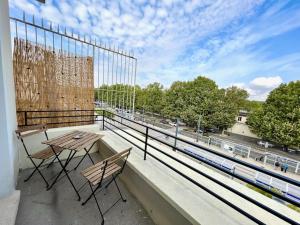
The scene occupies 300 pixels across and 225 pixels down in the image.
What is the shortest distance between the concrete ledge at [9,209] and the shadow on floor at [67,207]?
16 centimetres

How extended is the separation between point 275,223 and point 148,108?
23411 millimetres

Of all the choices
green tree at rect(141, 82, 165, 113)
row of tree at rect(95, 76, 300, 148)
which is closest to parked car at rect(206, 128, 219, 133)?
row of tree at rect(95, 76, 300, 148)

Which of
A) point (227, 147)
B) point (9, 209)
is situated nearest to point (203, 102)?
point (227, 147)


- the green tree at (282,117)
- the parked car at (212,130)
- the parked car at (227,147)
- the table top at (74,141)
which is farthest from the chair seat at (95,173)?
the parked car at (212,130)

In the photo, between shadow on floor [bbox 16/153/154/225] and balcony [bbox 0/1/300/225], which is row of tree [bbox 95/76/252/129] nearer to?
balcony [bbox 0/1/300/225]

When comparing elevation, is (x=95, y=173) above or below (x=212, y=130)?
above

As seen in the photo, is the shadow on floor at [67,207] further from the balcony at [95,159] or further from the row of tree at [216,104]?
the row of tree at [216,104]

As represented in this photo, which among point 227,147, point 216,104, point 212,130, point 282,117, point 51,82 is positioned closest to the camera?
point 51,82

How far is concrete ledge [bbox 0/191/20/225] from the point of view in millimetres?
1324

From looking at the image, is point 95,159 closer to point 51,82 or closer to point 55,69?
point 51,82

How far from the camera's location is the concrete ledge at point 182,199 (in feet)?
3.77

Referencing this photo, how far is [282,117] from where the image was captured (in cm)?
1323

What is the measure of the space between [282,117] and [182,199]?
16.8 m

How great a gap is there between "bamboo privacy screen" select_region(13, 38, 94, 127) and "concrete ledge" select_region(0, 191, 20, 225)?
1.67m
